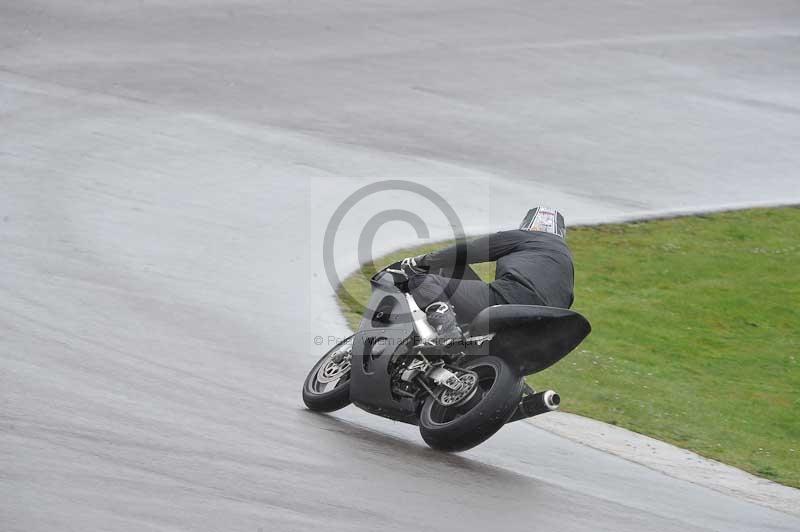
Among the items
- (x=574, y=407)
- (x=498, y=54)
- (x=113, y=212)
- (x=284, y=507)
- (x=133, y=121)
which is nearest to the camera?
(x=284, y=507)

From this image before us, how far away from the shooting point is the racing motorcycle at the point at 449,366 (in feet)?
22.0

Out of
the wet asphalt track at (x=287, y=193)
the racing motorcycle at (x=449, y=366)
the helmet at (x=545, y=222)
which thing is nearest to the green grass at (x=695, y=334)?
the wet asphalt track at (x=287, y=193)

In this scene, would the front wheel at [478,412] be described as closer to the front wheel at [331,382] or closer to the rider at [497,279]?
the rider at [497,279]

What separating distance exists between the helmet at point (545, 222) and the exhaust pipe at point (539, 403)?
125cm

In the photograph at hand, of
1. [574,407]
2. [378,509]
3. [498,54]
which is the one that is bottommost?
[574,407]

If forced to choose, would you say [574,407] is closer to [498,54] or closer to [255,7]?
[498,54]

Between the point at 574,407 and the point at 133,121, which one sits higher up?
the point at 133,121

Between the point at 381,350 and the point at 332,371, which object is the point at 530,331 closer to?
the point at 381,350

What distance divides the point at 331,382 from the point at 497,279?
150cm

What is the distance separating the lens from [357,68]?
2030 centimetres

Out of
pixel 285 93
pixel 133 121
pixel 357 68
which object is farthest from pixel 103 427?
pixel 357 68

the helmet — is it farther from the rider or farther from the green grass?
the green grass

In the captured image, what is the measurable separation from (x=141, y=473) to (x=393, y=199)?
388 inches

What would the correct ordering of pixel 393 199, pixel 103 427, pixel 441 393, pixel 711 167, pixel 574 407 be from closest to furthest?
pixel 103 427
pixel 441 393
pixel 574 407
pixel 393 199
pixel 711 167
